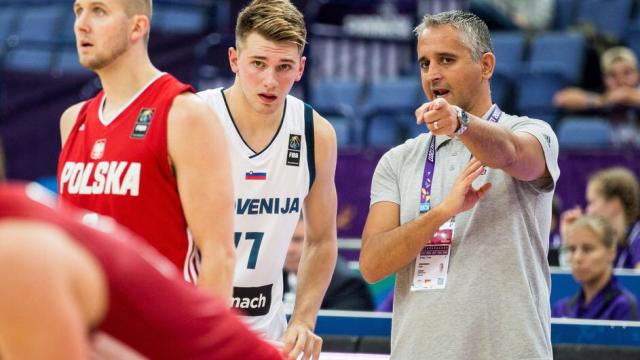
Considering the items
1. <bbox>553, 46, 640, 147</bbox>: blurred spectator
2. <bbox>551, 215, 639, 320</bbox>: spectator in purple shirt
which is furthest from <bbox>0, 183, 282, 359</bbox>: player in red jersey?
<bbox>553, 46, 640, 147</bbox>: blurred spectator

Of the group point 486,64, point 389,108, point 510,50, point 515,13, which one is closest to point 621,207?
point 486,64

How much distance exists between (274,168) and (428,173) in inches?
27.2

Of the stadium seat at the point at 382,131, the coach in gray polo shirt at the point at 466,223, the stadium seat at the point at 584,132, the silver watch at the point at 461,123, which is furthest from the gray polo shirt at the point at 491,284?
the stadium seat at the point at 382,131

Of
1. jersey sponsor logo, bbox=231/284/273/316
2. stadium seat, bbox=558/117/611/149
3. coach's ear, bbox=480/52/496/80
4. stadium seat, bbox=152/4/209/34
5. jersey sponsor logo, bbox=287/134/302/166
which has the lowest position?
jersey sponsor logo, bbox=231/284/273/316

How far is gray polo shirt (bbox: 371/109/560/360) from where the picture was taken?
3912 mm

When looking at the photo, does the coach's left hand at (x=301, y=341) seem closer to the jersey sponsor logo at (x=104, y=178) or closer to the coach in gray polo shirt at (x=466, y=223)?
the coach in gray polo shirt at (x=466, y=223)

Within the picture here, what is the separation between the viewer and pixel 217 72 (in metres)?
11.3

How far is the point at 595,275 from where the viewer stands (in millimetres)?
6316

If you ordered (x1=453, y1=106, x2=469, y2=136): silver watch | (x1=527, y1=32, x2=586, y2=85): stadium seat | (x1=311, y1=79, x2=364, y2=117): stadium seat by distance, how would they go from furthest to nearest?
Result: (x1=311, y1=79, x2=364, y2=117): stadium seat
(x1=527, y1=32, x2=586, y2=85): stadium seat
(x1=453, y1=106, x2=469, y2=136): silver watch

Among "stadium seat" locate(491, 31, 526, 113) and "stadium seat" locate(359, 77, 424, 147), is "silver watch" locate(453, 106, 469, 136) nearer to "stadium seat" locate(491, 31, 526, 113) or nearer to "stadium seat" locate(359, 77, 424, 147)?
"stadium seat" locate(359, 77, 424, 147)

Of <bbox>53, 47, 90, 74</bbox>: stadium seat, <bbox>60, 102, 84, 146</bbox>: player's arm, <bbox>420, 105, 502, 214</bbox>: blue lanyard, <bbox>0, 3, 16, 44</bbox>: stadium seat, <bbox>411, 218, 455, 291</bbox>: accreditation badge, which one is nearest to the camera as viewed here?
<bbox>411, 218, 455, 291</bbox>: accreditation badge

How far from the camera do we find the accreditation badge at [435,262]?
13.2ft

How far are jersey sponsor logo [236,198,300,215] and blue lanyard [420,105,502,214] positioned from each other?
615 millimetres

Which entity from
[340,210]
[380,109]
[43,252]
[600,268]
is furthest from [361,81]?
[43,252]
